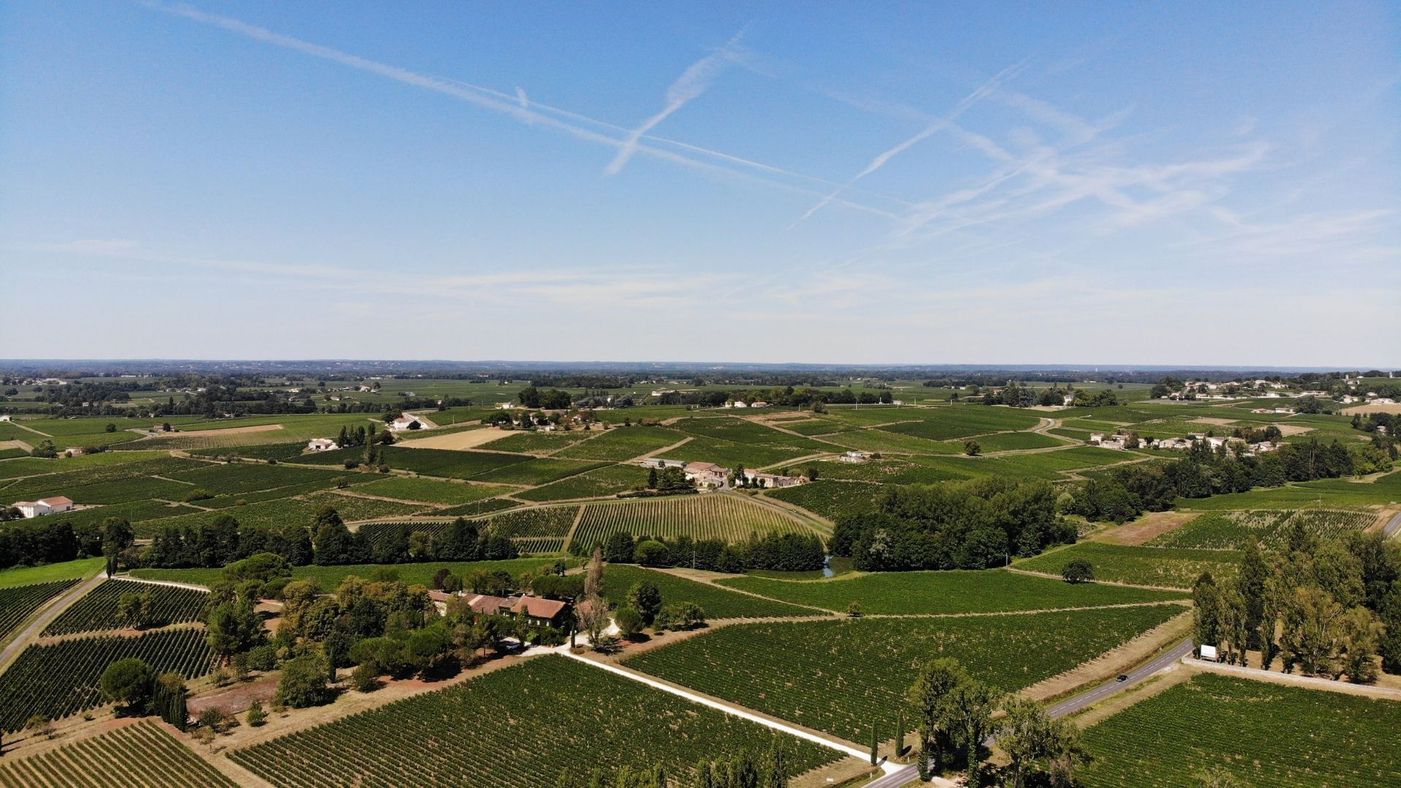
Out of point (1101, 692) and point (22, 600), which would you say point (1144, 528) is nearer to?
point (1101, 692)

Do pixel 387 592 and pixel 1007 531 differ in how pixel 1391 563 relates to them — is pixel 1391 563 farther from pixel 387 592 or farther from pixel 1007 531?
pixel 387 592

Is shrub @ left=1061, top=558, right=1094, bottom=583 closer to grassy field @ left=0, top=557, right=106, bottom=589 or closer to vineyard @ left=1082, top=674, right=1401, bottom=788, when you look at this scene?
vineyard @ left=1082, top=674, right=1401, bottom=788

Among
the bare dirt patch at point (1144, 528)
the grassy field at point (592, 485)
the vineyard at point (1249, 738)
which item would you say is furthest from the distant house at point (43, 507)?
the bare dirt patch at point (1144, 528)

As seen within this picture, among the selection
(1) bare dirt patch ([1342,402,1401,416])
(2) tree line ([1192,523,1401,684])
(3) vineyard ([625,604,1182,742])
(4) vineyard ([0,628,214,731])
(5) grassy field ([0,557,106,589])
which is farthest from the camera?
(1) bare dirt patch ([1342,402,1401,416])

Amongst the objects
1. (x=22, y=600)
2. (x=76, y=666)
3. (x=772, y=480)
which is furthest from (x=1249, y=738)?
(x=22, y=600)

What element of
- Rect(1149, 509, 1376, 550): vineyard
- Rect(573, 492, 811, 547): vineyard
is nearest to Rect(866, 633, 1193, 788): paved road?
Rect(1149, 509, 1376, 550): vineyard

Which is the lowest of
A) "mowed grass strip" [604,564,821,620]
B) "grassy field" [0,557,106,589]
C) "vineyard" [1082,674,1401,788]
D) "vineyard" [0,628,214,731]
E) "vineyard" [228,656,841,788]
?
"grassy field" [0,557,106,589]

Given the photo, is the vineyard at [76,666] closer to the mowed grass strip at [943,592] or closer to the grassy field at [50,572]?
the grassy field at [50,572]
